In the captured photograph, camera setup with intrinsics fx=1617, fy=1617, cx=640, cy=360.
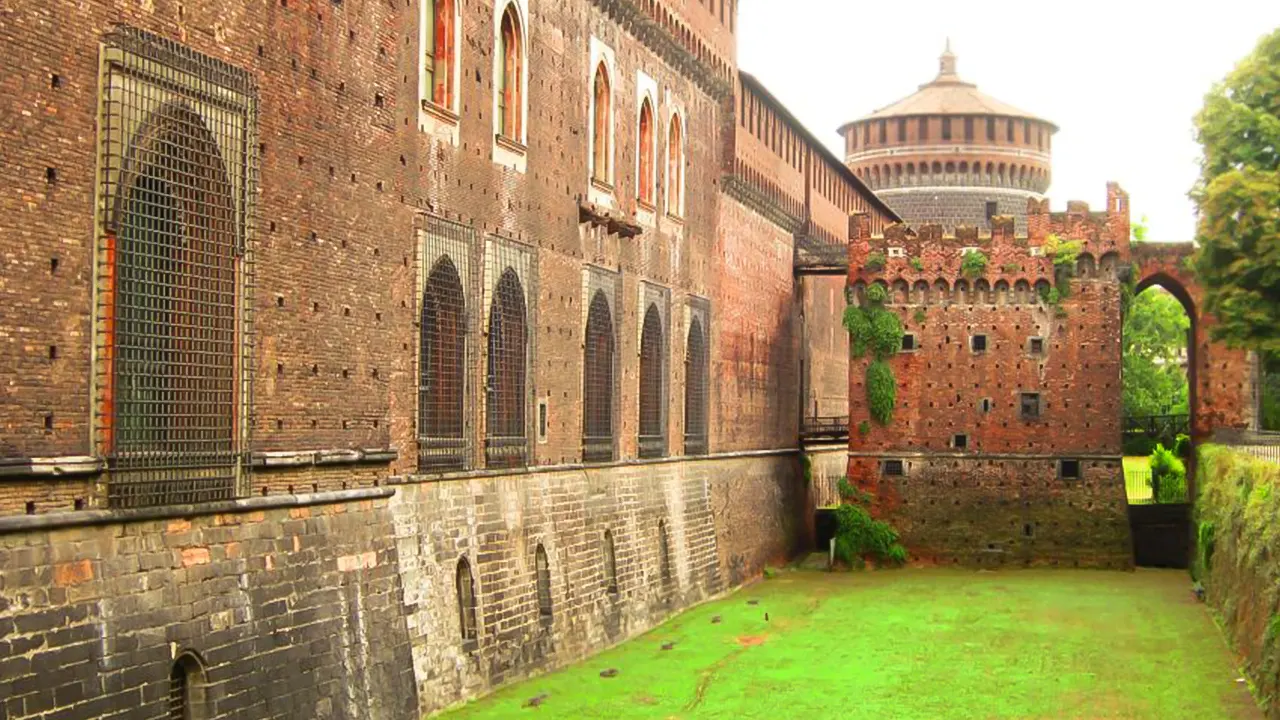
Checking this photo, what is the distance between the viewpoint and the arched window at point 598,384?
25.1 meters

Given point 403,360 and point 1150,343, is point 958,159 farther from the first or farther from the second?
point 403,360

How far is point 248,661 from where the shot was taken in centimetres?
1434

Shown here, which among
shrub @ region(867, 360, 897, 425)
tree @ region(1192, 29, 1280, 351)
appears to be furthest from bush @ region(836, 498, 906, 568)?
tree @ region(1192, 29, 1280, 351)

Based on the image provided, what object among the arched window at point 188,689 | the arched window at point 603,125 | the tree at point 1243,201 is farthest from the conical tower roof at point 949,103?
the arched window at point 188,689

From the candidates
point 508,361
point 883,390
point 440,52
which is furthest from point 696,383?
point 440,52

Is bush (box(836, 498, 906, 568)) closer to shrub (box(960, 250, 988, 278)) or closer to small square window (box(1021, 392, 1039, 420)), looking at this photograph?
small square window (box(1021, 392, 1039, 420))

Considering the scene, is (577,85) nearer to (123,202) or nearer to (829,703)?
(829,703)

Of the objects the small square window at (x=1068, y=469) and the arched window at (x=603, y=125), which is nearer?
the arched window at (x=603, y=125)

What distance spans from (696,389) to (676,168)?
171 inches

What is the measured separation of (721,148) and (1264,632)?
649 inches

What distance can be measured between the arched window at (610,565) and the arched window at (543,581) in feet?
8.67

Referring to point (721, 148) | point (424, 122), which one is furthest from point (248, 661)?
point (721, 148)

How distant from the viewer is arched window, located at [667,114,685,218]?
29.8 metres

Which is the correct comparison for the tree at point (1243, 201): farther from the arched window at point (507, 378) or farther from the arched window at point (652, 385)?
the arched window at point (507, 378)
